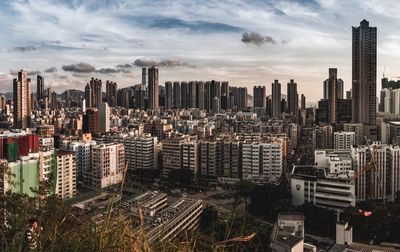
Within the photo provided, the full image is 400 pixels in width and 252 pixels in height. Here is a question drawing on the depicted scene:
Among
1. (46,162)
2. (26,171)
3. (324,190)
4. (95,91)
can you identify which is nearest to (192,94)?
(95,91)

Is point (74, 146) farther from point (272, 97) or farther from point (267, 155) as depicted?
point (272, 97)

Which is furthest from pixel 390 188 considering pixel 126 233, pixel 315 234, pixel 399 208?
pixel 126 233

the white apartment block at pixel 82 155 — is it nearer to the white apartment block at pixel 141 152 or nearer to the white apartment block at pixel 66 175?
the white apartment block at pixel 141 152

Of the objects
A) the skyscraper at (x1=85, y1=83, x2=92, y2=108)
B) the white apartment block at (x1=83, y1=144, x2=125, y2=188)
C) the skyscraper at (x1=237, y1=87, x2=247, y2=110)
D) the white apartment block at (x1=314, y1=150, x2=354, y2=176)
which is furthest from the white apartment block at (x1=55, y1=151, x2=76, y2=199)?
the skyscraper at (x1=237, y1=87, x2=247, y2=110)

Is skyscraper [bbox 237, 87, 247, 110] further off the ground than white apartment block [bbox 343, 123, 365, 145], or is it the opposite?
skyscraper [bbox 237, 87, 247, 110]

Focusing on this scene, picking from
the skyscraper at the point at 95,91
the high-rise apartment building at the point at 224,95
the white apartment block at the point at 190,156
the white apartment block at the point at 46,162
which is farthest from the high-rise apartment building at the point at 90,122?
the high-rise apartment building at the point at 224,95

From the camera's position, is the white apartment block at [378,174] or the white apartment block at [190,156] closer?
the white apartment block at [378,174]

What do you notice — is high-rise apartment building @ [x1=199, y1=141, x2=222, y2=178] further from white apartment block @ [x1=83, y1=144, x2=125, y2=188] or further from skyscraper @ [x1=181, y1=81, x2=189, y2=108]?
skyscraper @ [x1=181, y1=81, x2=189, y2=108]
